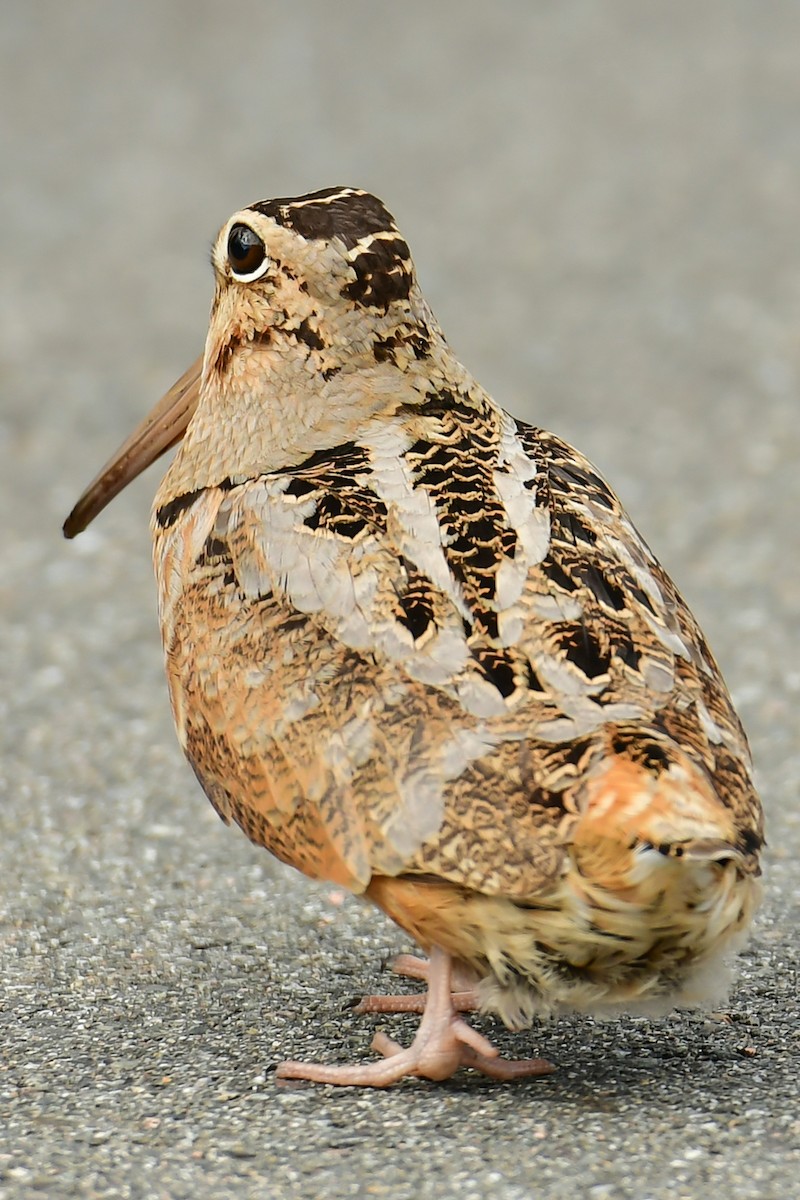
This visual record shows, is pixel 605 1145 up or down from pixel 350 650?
down

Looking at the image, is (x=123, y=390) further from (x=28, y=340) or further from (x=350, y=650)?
(x=350, y=650)

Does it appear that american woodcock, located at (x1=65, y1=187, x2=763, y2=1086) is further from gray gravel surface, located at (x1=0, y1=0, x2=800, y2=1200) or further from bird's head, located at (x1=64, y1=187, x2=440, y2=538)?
gray gravel surface, located at (x1=0, y1=0, x2=800, y2=1200)

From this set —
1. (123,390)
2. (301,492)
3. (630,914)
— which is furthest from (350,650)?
(123,390)

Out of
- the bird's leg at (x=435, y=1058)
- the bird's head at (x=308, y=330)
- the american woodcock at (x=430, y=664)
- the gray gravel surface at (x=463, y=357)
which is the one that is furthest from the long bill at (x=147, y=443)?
the bird's leg at (x=435, y=1058)

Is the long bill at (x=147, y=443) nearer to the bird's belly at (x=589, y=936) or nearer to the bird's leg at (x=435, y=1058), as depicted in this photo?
the bird's belly at (x=589, y=936)

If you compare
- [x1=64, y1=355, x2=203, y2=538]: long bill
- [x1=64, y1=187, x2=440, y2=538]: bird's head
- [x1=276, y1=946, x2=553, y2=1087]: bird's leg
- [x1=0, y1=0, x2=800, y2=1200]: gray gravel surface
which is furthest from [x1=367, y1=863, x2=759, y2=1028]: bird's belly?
[x1=64, y1=355, x2=203, y2=538]: long bill

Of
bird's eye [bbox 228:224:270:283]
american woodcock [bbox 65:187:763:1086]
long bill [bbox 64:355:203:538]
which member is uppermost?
bird's eye [bbox 228:224:270:283]
